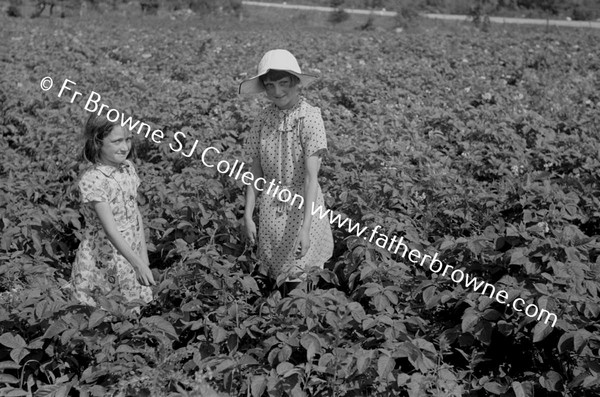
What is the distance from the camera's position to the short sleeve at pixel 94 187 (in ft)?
9.03

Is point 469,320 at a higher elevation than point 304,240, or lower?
lower

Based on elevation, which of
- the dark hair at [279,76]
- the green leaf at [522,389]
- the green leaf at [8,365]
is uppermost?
the dark hair at [279,76]

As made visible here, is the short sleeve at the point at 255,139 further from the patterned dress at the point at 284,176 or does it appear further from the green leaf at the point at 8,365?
the green leaf at the point at 8,365

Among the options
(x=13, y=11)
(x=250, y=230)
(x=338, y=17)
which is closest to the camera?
(x=250, y=230)

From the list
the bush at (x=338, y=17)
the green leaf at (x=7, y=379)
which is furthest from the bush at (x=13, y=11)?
the green leaf at (x=7, y=379)

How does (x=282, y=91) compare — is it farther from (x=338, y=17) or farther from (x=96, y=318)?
(x=338, y=17)

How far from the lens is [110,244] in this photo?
2908 mm

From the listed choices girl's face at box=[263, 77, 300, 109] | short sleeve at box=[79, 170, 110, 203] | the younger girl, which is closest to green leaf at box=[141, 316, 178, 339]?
the younger girl

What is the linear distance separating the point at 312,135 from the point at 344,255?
0.67 m

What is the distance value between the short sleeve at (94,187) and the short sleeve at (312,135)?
841 millimetres

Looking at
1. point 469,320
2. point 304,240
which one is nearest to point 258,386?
point 304,240

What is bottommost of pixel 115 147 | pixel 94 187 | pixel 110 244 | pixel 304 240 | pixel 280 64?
pixel 110 244

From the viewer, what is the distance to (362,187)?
378 cm

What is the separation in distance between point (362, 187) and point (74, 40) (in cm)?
775
